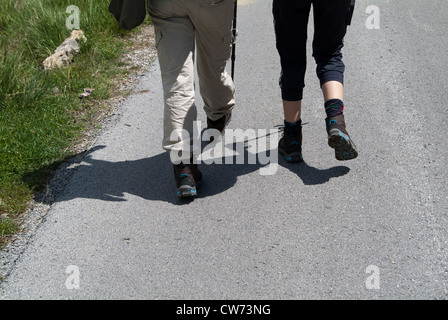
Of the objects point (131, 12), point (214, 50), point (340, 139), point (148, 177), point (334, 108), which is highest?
point (131, 12)

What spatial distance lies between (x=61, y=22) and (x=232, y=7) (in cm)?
344

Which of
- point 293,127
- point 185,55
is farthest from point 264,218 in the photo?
point 185,55

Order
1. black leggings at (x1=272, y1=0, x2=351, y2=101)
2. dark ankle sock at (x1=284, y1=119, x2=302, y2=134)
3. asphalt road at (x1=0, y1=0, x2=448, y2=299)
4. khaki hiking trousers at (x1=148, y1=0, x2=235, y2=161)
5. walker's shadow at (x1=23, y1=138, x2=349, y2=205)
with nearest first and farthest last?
asphalt road at (x1=0, y1=0, x2=448, y2=299) → khaki hiking trousers at (x1=148, y1=0, x2=235, y2=161) → black leggings at (x1=272, y1=0, x2=351, y2=101) → walker's shadow at (x1=23, y1=138, x2=349, y2=205) → dark ankle sock at (x1=284, y1=119, x2=302, y2=134)

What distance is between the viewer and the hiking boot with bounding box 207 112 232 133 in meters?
4.38

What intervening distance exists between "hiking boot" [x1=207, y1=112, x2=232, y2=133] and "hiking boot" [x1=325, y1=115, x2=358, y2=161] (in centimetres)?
90

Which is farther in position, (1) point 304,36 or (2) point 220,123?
(2) point 220,123

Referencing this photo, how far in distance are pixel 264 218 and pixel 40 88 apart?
271cm

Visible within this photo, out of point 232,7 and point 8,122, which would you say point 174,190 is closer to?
point 232,7

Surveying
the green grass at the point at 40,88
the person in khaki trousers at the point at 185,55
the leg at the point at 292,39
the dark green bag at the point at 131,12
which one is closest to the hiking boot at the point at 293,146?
the leg at the point at 292,39

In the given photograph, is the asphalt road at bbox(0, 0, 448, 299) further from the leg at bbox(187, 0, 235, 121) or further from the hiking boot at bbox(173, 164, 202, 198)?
the leg at bbox(187, 0, 235, 121)

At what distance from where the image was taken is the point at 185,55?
361 centimetres

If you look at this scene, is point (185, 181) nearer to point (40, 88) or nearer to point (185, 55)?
point (185, 55)

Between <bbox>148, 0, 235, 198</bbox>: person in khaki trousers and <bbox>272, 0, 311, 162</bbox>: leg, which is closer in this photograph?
<bbox>148, 0, 235, 198</bbox>: person in khaki trousers

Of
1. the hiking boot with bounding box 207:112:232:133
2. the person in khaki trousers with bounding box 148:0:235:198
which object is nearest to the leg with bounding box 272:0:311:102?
the person in khaki trousers with bounding box 148:0:235:198
